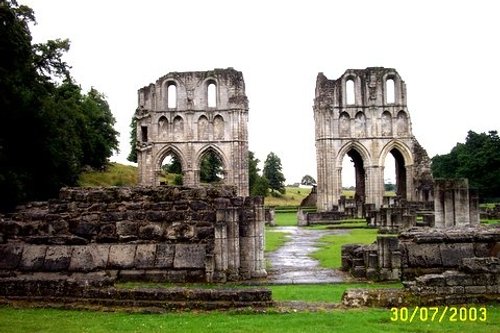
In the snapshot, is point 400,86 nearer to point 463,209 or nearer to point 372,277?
point 463,209

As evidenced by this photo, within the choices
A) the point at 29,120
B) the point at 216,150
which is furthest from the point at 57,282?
the point at 216,150

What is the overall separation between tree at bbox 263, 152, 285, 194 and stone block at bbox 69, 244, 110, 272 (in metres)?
76.2

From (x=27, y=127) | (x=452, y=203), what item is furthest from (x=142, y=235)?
(x=27, y=127)

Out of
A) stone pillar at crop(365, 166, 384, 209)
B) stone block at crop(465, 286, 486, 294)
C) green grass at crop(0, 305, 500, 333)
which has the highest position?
stone pillar at crop(365, 166, 384, 209)

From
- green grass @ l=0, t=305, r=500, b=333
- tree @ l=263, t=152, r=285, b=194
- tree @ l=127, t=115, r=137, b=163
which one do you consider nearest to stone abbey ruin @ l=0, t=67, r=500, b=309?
green grass @ l=0, t=305, r=500, b=333

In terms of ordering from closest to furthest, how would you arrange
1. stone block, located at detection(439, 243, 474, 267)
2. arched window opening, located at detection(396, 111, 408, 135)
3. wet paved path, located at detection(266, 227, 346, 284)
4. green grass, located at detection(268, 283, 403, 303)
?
green grass, located at detection(268, 283, 403, 303) → stone block, located at detection(439, 243, 474, 267) → wet paved path, located at detection(266, 227, 346, 284) → arched window opening, located at detection(396, 111, 408, 135)

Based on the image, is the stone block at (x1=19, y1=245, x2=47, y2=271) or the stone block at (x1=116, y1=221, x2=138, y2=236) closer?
the stone block at (x1=19, y1=245, x2=47, y2=271)

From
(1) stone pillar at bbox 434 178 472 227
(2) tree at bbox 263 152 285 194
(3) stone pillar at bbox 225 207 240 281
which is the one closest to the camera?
(3) stone pillar at bbox 225 207 240 281

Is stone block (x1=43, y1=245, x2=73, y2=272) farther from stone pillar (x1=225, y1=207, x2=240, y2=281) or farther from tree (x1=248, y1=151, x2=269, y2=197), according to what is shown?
tree (x1=248, y1=151, x2=269, y2=197)

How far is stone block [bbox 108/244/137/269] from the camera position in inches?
473

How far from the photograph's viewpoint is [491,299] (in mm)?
8797

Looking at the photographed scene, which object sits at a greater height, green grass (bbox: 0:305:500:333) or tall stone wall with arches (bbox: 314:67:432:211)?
tall stone wall with arches (bbox: 314:67:432:211)

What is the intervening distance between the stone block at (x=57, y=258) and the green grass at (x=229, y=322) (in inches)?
118

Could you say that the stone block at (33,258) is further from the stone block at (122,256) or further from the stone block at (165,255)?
the stone block at (165,255)
